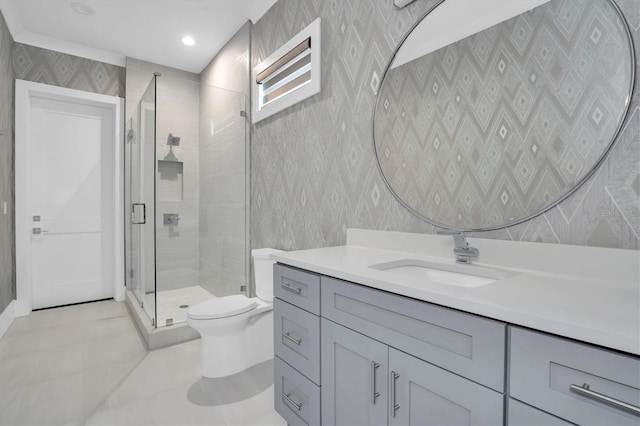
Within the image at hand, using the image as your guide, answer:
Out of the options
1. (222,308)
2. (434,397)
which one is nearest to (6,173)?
(222,308)

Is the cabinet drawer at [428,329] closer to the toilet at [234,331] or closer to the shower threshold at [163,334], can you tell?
the toilet at [234,331]

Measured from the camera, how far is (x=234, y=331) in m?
2.05

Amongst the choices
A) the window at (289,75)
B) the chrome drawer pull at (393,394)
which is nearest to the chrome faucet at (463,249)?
the chrome drawer pull at (393,394)

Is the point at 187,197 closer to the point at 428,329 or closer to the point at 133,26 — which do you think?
the point at 133,26

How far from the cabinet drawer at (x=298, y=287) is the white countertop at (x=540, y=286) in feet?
0.13

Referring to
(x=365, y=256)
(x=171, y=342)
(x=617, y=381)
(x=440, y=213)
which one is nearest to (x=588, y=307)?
(x=617, y=381)

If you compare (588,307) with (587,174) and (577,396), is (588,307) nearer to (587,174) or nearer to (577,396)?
(577,396)

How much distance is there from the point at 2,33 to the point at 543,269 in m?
4.18

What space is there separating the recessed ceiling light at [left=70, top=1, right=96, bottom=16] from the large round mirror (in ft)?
9.06

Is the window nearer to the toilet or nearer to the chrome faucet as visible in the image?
the toilet

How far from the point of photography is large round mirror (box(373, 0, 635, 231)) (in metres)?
1.00

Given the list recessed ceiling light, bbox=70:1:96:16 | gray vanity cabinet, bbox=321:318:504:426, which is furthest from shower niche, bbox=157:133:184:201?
gray vanity cabinet, bbox=321:318:504:426

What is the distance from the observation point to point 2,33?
271 cm

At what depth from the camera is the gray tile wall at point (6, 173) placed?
2.74 meters
